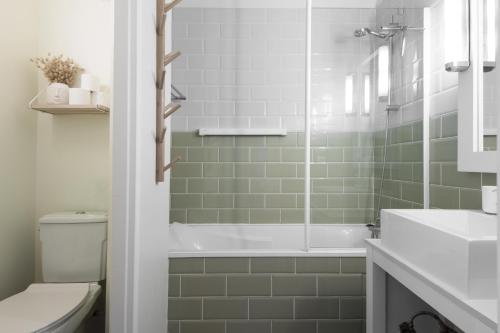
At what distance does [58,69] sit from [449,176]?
2368 millimetres

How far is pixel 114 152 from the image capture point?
117 cm

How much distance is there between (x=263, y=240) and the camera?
7.62ft

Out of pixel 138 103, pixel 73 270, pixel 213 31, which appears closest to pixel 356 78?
pixel 213 31

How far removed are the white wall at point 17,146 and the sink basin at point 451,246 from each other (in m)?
2.15

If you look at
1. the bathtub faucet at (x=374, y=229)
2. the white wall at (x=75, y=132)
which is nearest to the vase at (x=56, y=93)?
the white wall at (x=75, y=132)

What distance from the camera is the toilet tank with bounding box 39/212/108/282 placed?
82.3 inches

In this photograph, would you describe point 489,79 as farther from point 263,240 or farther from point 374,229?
point 263,240

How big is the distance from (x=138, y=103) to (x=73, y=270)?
1.41 metres

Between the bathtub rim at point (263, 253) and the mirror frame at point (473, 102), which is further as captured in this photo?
the bathtub rim at point (263, 253)

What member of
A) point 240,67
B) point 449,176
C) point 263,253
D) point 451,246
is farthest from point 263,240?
point 451,246

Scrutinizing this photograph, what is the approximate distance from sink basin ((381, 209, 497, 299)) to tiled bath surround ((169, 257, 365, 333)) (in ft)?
2.30

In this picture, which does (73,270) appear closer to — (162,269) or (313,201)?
(162,269)

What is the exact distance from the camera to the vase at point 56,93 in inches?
83.5

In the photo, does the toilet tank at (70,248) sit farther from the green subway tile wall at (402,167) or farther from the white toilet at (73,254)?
the green subway tile wall at (402,167)
